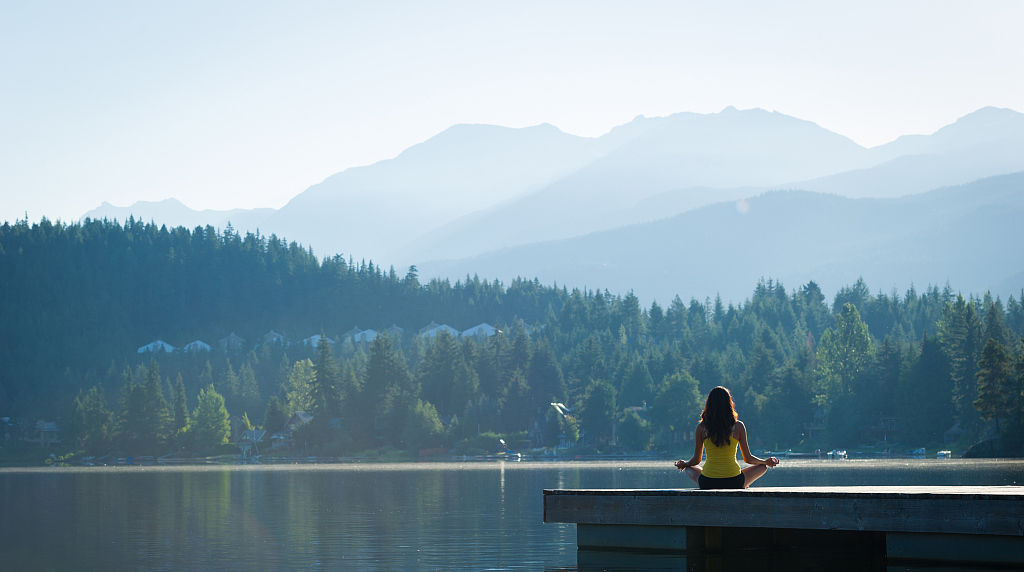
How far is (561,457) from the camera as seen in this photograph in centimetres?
18662

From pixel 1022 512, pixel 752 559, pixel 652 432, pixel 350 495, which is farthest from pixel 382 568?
pixel 652 432

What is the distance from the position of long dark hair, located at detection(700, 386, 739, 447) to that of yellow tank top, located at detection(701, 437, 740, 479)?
1.74 feet

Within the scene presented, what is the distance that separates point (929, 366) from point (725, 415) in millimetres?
149265

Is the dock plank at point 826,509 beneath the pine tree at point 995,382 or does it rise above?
beneath

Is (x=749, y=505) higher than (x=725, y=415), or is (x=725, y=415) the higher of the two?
(x=725, y=415)

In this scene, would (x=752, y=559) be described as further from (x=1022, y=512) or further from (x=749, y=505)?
(x=1022, y=512)

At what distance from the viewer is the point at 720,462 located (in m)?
26.7

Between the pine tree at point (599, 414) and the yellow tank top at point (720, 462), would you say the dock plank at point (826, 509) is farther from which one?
the pine tree at point (599, 414)

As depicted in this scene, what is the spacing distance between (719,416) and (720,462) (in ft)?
5.89

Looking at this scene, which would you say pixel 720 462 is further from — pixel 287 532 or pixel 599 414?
pixel 599 414

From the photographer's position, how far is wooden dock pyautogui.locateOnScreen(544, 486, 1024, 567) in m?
23.6

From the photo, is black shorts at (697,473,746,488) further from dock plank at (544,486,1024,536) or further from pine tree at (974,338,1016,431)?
pine tree at (974,338,1016,431)

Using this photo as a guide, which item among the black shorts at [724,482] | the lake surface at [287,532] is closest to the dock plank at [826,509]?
the black shorts at [724,482]

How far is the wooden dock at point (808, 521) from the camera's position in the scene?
931 inches
